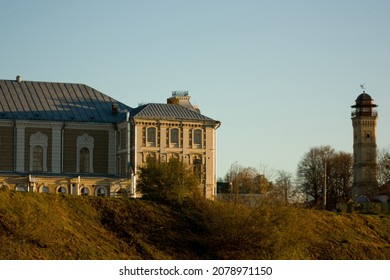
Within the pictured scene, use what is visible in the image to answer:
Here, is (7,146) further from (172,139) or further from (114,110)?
(172,139)

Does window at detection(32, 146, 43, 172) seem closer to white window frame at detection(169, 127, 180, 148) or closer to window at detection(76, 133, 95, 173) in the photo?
window at detection(76, 133, 95, 173)

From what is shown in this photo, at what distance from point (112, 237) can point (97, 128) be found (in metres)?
43.9

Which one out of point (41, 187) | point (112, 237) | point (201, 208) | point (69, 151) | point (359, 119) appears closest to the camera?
point (112, 237)

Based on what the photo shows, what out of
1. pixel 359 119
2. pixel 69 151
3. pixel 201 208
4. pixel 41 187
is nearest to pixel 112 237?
pixel 201 208

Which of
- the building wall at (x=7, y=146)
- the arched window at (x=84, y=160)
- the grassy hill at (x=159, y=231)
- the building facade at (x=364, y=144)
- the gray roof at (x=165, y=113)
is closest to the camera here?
the grassy hill at (x=159, y=231)

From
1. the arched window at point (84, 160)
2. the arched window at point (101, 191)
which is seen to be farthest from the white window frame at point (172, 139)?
the arched window at point (101, 191)

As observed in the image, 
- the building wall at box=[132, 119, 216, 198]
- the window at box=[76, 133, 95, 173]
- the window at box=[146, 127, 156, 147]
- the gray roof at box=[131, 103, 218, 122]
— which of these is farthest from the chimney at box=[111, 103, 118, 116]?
the window at box=[146, 127, 156, 147]

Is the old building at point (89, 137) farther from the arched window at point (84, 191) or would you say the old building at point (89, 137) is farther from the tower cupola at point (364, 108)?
the tower cupola at point (364, 108)

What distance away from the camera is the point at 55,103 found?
→ 320 ft

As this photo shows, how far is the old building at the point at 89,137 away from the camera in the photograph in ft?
307

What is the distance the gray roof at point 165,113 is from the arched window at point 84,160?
513 centimetres

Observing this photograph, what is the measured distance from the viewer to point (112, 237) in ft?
178

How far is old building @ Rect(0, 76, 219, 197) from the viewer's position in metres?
93.6

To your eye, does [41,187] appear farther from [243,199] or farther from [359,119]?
[359,119]
